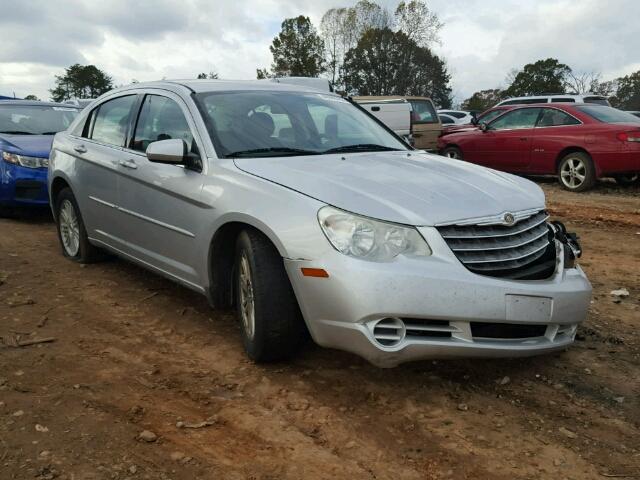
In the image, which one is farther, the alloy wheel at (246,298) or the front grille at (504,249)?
the alloy wheel at (246,298)

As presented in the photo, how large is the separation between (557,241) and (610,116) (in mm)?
8067

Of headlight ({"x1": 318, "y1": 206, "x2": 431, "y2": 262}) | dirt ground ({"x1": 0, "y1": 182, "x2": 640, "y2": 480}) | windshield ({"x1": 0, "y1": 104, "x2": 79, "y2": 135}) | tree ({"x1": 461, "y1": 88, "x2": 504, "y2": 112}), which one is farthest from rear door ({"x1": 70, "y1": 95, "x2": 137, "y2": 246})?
tree ({"x1": 461, "y1": 88, "x2": 504, "y2": 112})

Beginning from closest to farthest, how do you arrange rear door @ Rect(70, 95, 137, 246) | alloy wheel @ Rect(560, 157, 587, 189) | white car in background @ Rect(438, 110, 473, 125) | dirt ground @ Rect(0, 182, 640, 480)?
dirt ground @ Rect(0, 182, 640, 480), rear door @ Rect(70, 95, 137, 246), alloy wheel @ Rect(560, 157, 587, 189), white car in background @ Rect(438, 110, 473, 125)

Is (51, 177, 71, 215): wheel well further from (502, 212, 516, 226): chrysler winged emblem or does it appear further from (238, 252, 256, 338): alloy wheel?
(502, 212, 516, 226): chrysler winged emblem

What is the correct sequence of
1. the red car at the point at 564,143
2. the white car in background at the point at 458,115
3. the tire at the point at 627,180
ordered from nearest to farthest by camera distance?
1. the red car at the point at 564,143
2. the tire at the point at 627,180
3. the white car in background at the point at 458,115

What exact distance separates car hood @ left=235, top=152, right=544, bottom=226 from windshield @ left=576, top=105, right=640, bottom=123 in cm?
744

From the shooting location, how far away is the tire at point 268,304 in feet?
11.1

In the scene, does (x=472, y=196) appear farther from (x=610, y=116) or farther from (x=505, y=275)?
(x=610, y=116)

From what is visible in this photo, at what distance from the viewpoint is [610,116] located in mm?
10812

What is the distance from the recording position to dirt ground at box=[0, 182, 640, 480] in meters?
2.68

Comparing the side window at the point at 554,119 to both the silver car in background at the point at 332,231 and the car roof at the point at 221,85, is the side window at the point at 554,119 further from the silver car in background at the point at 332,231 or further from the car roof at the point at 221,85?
the car roof at the point at 221,85

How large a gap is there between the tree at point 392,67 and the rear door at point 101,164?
203ft

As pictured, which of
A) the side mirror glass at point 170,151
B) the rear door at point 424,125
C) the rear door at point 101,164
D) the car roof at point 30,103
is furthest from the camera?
the rear door at point 424,125

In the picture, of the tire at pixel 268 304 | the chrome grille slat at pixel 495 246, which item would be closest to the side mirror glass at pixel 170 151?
the tire at pixel 268 304
